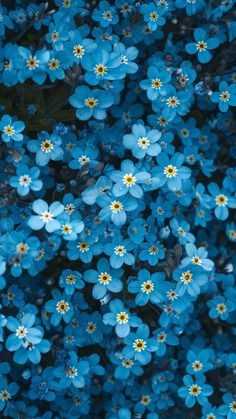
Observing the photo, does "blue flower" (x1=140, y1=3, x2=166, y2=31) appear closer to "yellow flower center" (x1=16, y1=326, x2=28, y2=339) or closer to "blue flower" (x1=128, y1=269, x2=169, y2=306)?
"blue flower" (x1=128, y1=269, x2=169, y2=306)

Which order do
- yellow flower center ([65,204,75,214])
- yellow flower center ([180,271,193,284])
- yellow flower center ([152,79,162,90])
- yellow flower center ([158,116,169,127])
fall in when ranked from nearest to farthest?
yellow flower center ([65,204,75,214]) < yellow flower center ([180,271,193,284]) < yellow flower center ([152,79,162,90]) < yellow flower center ([158,116,169,127])

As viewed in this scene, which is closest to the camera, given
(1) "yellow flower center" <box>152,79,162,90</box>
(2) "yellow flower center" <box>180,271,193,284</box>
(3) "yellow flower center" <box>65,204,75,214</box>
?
(3) "yellow flower center" <box>65,204,75,214</box>

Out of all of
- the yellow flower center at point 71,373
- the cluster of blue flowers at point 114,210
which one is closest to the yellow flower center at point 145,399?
the cluster of blue flowers at point 114,210

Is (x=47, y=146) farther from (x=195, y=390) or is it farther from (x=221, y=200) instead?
(x=195, y=390)

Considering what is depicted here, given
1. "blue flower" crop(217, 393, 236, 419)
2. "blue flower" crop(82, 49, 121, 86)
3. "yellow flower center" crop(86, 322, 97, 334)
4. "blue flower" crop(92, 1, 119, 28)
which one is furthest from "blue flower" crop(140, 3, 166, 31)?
"blue flower" crop(217, 393, 236, 419)

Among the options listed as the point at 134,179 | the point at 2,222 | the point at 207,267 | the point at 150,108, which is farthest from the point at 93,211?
the point at 150,108

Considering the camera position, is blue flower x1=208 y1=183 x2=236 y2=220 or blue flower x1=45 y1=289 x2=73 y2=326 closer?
blue flower x1=45 y1=289 x2=73 y2=326

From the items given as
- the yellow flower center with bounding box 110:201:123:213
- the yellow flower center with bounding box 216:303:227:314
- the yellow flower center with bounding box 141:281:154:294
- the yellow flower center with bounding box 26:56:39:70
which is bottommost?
the yellow flower center with bounding box 216:303:227:314

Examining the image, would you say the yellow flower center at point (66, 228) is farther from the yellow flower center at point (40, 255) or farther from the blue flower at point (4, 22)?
the blue flower at point (4, 22)
